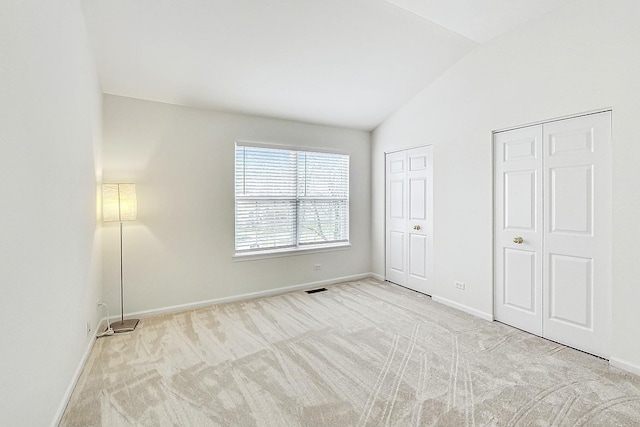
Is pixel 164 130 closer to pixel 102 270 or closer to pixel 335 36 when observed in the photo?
pixel 102 270

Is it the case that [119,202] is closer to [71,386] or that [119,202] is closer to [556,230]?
[71,386]

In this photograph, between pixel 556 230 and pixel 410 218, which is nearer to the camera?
pixel 556 230

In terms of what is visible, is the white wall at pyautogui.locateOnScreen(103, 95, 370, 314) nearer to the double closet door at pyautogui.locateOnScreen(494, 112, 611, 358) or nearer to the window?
the window

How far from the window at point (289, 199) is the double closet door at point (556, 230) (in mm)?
2287

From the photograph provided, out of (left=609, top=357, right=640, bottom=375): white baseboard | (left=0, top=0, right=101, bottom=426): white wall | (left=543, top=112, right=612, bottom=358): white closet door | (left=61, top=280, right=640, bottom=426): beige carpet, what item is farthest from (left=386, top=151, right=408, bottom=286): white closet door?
(left=0, top=0, right=101, bottom=426): white wall

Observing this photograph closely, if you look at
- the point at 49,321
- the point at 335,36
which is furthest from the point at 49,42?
the point at 335,36

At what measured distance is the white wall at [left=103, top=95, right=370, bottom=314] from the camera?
3.33m

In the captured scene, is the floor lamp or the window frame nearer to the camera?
the floor lamp

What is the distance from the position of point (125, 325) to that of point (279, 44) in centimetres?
332

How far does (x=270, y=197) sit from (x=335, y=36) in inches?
84.6

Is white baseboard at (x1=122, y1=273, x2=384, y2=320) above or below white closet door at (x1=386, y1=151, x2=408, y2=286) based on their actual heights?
below

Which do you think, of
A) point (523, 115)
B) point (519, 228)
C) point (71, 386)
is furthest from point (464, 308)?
point (71, 386)

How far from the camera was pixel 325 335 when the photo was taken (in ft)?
9.88

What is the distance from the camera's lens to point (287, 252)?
434cm
